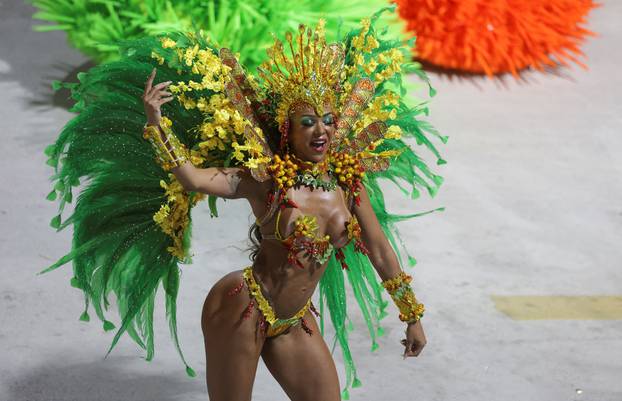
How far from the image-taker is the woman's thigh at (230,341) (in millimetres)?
2455

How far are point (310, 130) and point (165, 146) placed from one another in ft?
1.03

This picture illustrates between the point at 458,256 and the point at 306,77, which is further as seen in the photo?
the point at 458,256

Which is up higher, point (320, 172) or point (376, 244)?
point (320, 172)

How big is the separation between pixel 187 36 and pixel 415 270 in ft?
5.35

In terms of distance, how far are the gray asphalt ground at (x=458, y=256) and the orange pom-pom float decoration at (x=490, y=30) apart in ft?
0.49

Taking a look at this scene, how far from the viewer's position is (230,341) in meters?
2.46

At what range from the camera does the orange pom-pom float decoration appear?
17.2 ft

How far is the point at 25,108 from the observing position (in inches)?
194

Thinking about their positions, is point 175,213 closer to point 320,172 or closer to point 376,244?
point 320,172

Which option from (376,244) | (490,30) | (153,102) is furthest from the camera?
(490,30)

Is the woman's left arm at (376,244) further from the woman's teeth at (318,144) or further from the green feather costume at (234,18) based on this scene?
the green feather costume at (234,18)

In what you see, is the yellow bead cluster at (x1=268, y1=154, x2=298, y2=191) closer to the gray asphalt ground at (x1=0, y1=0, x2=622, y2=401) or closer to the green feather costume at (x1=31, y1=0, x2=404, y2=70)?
the gray asphalt ground at (x1=0, y1=0, x2=622, y2=401)

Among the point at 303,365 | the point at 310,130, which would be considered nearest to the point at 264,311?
the point at 303,365

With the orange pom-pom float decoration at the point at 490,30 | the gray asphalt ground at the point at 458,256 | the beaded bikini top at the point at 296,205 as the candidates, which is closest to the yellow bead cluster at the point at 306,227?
the beaded bikini top at the point at 296,205
